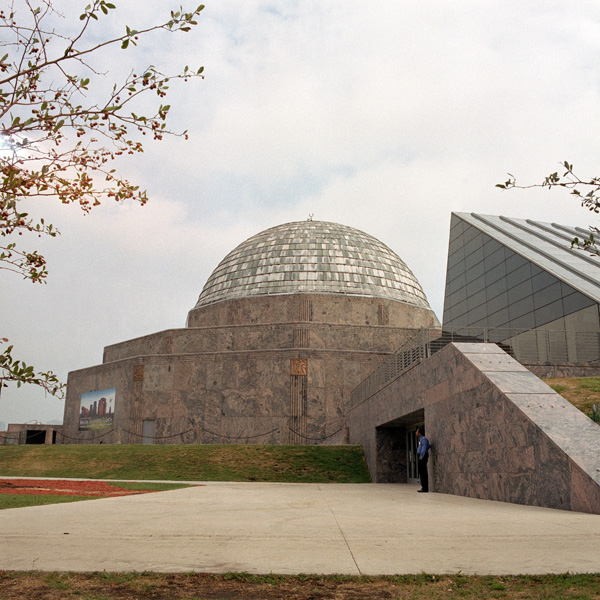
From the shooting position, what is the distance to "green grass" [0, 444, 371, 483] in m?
14.2

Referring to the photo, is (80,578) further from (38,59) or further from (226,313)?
(226,313)

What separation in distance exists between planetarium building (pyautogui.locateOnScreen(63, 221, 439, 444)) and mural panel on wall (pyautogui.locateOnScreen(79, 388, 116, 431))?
0.15ft

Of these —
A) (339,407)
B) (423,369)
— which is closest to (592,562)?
(423,369)

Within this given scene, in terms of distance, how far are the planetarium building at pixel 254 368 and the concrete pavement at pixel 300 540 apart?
13361 millimetres

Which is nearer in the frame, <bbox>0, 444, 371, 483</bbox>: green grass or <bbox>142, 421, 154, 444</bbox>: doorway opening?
<bbox>0, 444, 371, 483</bbox>: green grass

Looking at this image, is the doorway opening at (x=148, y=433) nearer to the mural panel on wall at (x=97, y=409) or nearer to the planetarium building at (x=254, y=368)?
the planetarium building at (x=254, y=368)

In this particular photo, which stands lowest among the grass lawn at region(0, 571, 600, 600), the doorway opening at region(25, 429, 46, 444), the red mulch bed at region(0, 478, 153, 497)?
the red mulch bed at region(0, 478, 153, 497)

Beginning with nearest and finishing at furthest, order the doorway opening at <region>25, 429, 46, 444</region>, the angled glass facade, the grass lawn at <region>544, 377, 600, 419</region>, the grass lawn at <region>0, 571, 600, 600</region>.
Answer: the grass lawn at <region>0, 571, 600, 600</region>
the grass lawn at <region>544, 377, 600, 419</region>
the angled glass facade
the doorway opening at <region>25, 429, 46, 444</region>

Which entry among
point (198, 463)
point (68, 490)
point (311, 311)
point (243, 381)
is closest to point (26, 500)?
point (68, 490)

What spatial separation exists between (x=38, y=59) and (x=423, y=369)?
875 cm

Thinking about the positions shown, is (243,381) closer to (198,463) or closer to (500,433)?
(198,463)

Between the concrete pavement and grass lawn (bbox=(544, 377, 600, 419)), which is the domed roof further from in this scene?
the concrete pavement

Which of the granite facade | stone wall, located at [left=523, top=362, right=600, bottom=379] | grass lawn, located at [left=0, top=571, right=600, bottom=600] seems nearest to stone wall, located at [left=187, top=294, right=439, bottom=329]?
the granite facade

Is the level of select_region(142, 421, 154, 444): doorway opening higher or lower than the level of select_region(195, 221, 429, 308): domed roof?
lower
